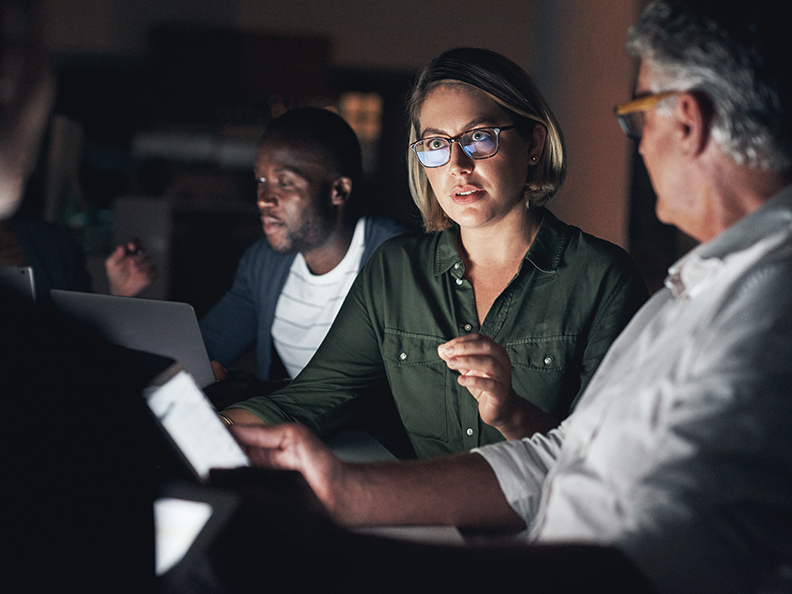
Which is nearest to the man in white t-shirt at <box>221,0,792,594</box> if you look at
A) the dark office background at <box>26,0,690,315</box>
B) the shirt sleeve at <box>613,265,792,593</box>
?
the shirt sleeve at <box>613,265,792,593</box>

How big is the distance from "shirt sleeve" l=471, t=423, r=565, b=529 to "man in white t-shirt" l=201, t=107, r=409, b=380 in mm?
1132

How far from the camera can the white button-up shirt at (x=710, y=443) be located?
55cm

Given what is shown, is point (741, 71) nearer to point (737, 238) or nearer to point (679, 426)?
point (737, 238)

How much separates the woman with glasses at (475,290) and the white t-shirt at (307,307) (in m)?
0.43

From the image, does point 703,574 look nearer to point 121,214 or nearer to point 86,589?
point 86,589

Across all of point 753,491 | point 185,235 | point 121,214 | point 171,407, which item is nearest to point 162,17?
point 185,235

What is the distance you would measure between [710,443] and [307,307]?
5.30ft

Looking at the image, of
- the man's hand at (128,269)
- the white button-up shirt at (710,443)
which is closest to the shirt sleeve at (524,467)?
the white button-up shirt at (710,443)

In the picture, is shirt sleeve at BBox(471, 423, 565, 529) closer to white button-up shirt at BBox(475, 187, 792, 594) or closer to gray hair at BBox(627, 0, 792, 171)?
white button-up shirt at BBox(475, 187, 792, 594)

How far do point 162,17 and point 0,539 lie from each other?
706 centimetres

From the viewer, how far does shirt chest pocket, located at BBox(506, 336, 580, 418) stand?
4.64 feet

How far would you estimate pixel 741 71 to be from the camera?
2.33 feet

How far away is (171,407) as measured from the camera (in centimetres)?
80

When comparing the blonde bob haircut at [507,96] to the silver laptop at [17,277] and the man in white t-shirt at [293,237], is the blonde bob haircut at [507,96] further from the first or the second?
the silver laptop at [17,277]
